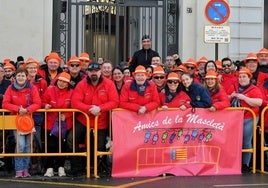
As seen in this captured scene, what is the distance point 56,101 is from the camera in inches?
387

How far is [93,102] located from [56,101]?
0.62m

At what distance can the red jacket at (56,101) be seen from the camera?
9.80 metres

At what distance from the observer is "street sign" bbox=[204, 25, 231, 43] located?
1401 cm

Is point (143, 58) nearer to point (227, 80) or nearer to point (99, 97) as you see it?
point (227, 80)

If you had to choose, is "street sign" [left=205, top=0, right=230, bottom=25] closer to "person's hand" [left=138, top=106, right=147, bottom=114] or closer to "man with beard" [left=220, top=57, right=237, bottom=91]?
"man with beard" [left=220, top=57, right=237, bottom=91]

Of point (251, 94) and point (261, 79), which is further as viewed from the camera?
point (261, 79)

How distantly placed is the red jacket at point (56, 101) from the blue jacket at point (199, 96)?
197 centimetres

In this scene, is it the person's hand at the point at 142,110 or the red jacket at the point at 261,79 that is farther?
the red jacket at the point at 261,79

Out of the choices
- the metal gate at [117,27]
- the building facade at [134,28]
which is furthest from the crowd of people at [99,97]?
the metal gate at [117,27]

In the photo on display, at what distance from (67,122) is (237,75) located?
125 inches

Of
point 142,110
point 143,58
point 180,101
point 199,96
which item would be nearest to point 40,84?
point 142,110

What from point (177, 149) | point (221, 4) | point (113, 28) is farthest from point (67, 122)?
point (113, 28)

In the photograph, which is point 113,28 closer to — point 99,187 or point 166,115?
point 166,115

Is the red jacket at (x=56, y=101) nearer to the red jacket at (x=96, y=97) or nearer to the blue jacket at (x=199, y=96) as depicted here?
the red jacket at (x=96, y=97)
